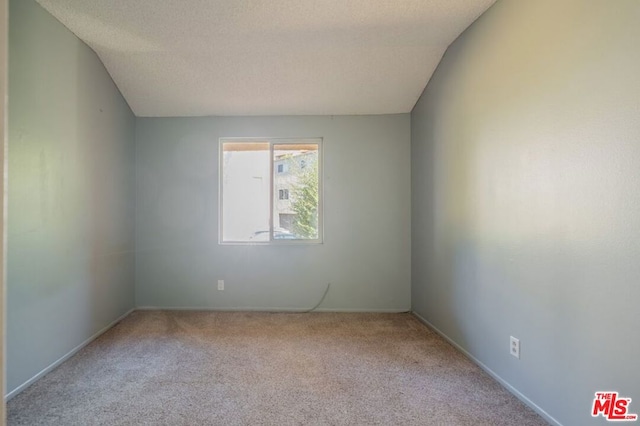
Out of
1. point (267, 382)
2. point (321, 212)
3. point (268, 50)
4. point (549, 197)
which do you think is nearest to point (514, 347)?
point (549, 197)

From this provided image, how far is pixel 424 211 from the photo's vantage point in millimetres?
3361

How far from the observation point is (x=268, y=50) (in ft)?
9.23

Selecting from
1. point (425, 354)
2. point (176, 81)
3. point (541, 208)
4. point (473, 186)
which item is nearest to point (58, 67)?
point (176, 81)

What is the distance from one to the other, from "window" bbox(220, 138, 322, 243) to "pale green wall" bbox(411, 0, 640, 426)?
1.57 metres

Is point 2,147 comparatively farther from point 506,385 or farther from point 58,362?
point 506,385

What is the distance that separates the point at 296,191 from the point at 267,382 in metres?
2.15

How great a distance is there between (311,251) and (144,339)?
5.92 feet

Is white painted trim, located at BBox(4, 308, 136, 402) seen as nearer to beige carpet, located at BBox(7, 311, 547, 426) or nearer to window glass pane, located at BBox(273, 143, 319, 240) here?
beige carpet, located at BBox(7, 311, 547, 426)

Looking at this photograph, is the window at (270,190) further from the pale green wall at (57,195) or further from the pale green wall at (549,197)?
the pale green wall at (549,197)

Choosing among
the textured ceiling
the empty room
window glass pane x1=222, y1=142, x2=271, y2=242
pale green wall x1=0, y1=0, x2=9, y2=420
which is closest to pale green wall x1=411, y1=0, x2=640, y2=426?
the empty room

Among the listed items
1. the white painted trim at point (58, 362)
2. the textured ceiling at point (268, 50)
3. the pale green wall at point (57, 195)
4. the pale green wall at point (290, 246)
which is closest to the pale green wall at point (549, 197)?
the textured ceiling at point (268, 50)

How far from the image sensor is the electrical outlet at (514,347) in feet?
6.43

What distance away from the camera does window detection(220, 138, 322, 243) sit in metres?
3.82

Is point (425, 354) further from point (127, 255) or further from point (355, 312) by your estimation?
point (127, 255)
